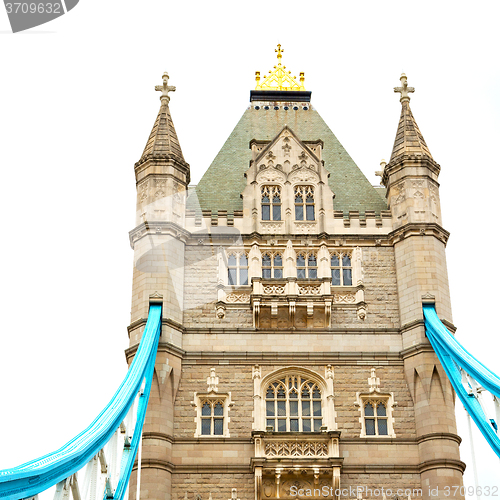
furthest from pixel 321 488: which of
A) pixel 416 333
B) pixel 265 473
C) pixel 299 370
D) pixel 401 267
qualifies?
pixel 401 267

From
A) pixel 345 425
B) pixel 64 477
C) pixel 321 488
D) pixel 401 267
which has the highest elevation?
pixel 401 267

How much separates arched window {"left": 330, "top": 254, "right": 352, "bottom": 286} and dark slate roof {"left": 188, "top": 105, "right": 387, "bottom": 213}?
235 centimetres

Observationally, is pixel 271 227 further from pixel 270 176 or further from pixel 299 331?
pixel 299 331

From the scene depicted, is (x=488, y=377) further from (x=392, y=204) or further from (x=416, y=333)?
(x=392, y=204)

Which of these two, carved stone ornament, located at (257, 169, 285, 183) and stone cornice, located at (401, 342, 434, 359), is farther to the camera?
carved stone ornament, located at (257, 169, 285, 183)

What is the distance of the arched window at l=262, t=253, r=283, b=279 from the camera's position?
31438mm

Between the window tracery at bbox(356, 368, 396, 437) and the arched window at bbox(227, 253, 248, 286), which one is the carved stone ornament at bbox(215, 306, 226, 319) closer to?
the arched window at bbox(227, 253, 248, 286)

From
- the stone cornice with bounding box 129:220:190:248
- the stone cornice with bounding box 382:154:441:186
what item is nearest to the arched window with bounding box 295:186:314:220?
the stone cornice with bounding box 382:154:441:186

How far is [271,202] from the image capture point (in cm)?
3291

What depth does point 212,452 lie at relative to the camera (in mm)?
27781

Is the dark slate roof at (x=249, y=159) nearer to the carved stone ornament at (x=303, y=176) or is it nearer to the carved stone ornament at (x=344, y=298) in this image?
the carved stone ornament at (x=303, y=176)

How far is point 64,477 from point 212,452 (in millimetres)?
9764

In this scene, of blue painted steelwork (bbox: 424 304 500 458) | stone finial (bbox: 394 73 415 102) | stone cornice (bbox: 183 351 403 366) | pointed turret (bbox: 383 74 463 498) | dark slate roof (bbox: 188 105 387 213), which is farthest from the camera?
stone finial (bbox: 394 73 415 102)

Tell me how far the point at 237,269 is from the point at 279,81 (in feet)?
39.6
